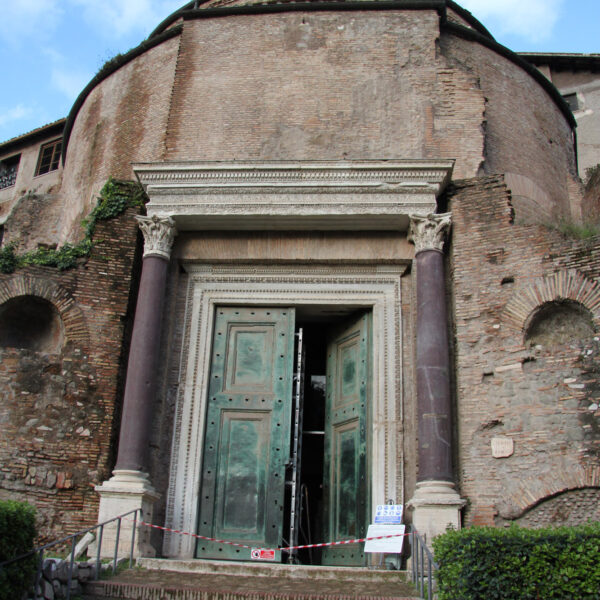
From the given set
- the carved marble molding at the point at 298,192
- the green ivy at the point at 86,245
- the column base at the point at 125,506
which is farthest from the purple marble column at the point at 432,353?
the green ivy at the point at 86,245

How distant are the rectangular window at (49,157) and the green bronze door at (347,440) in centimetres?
1161

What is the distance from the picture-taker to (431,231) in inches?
407

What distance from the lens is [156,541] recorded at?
961 cm

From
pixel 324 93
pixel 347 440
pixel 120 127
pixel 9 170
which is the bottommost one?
pixel 347 440

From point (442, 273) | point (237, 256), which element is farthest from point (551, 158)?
point (237, 256)

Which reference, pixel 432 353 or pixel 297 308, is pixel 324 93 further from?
pixel 432 353

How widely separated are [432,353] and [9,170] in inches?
626

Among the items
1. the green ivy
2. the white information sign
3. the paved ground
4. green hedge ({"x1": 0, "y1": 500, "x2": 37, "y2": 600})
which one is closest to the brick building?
the green ivy

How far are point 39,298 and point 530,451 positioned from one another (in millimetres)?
6888

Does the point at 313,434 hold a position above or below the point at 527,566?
above

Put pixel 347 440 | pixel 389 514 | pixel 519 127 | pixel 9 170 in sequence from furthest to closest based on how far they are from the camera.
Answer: pixel 9 170
pixel 519 127
pixel 347 440
pixel 389 514

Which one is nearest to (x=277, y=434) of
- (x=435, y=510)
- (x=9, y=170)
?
(x=435, y=510)

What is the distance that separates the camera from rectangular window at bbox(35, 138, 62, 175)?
19750 mm

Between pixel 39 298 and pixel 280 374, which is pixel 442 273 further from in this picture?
pixel 39 298
